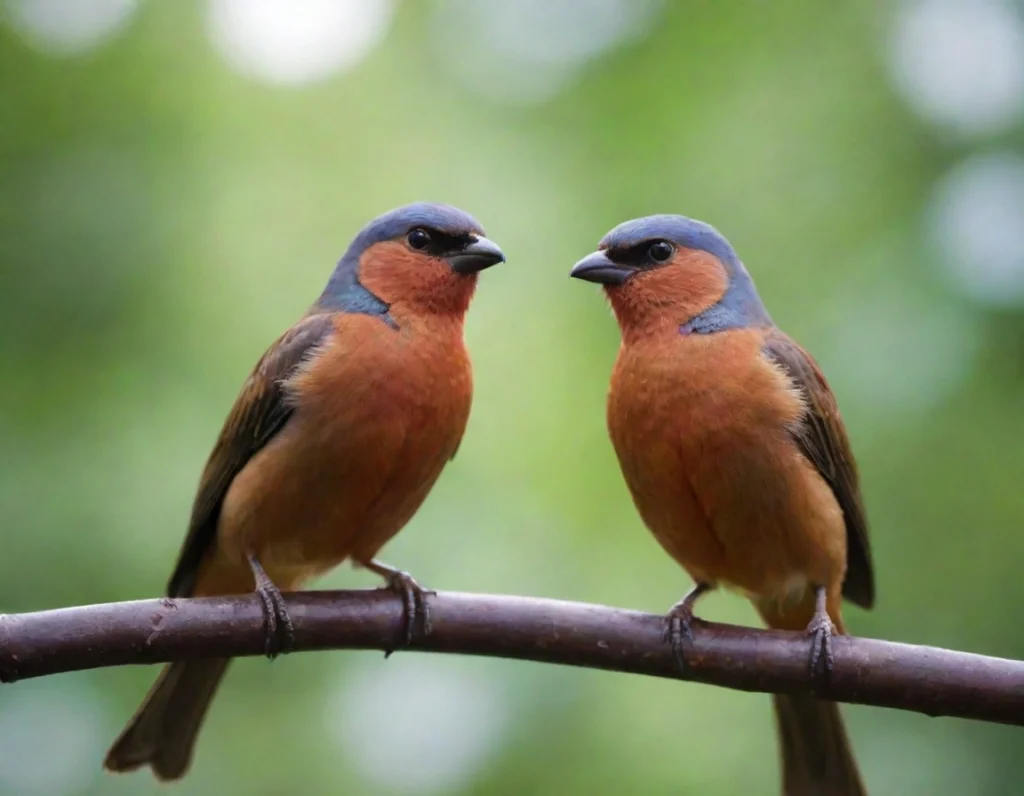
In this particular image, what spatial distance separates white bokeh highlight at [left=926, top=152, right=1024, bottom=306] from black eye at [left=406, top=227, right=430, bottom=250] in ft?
6.42

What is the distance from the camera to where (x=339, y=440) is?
316 cm

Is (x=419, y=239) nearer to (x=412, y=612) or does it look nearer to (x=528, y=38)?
(x=412, y=612)

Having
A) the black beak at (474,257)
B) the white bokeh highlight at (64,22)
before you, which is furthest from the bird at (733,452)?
the white bokeh highlight at (64,22)

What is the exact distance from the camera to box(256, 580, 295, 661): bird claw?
2.91 m

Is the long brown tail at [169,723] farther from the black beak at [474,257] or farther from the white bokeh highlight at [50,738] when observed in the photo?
the black beak at [474,257]

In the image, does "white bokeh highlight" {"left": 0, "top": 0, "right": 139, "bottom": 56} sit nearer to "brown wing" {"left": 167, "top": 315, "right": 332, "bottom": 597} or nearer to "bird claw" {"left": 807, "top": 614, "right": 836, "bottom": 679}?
"brown wing" {"left": 167, "top": 315, "right": 332, "bottom": 597}

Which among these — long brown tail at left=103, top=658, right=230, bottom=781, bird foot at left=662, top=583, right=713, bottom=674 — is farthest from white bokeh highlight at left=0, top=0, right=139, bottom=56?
bird foot at left=662, top=583, right=713, bottom=674

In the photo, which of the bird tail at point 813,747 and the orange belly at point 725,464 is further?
the bird tail at point 813,747

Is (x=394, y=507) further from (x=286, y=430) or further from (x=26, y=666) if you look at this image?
(x=26, y=666)

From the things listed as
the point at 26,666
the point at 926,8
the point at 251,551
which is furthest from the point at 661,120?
the point at 26,666

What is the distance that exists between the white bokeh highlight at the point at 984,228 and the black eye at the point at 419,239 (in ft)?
6.42

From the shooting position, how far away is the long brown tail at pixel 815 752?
3506mm

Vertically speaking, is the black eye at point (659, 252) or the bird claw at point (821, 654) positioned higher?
the black eye at point (659, 252)

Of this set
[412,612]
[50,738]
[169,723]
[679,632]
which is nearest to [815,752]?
[679,632]
